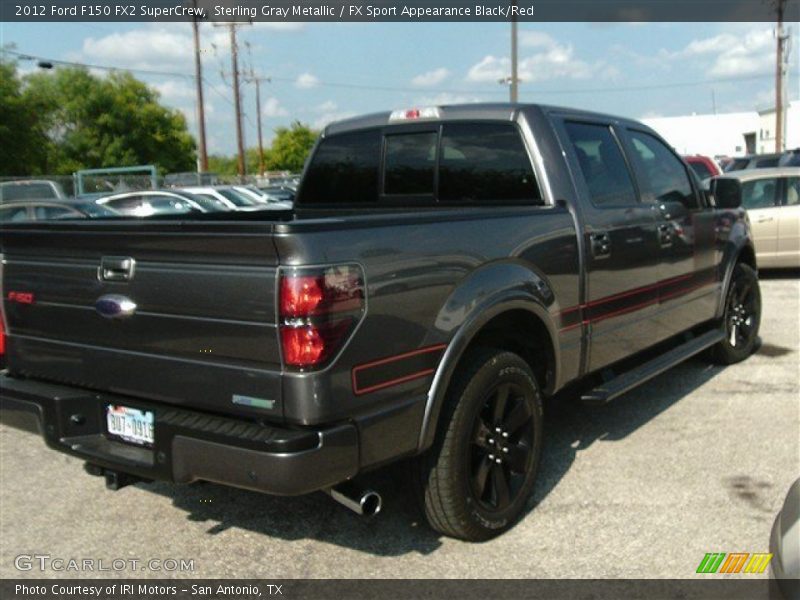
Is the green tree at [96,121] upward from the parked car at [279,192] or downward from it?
upward

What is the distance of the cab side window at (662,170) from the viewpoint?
5227 millimetres

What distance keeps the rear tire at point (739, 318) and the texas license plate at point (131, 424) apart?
15.8ft

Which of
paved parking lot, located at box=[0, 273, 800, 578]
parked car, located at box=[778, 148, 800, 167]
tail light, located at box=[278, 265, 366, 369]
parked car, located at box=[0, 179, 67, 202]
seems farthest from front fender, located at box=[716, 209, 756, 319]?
parked car, located at box=[0, 179, 67, 202]

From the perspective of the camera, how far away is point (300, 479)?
9.12 feet

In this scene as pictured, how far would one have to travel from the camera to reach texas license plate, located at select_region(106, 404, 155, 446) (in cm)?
315

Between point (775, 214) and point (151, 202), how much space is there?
494 inches

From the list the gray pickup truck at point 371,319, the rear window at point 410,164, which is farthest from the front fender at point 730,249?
the rear window at point 410,164

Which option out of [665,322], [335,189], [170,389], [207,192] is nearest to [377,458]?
[170,389]

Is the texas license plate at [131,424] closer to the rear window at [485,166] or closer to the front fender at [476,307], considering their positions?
the front fender at [476,307]

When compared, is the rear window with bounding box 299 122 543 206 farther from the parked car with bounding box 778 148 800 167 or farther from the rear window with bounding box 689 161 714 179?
the parked car with bounding box 778 148 800 167

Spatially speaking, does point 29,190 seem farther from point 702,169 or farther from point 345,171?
point 345,171

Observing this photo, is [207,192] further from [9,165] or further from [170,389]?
[9,165]

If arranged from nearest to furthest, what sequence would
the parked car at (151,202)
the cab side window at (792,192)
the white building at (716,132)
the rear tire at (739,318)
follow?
the rear tire at (739,318), the cab side window at (792,192), the parked car at (151,202), the white building at (716,132)

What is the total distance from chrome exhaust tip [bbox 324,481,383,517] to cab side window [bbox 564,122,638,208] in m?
2.20
